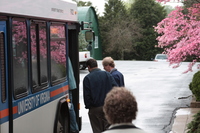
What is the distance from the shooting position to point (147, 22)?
69500 mm

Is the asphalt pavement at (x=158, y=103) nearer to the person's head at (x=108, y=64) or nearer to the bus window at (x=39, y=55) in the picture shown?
the person's head at (x=108, y=64)

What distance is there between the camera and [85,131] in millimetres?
12305

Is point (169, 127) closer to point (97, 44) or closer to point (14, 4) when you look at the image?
point (14, 4)

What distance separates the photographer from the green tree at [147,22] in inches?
2704

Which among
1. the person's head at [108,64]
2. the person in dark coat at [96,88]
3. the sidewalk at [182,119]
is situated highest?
the person's head at [108,64]

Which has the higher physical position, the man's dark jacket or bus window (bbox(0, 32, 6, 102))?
bus window (bbox(0, 32, 6, 102))

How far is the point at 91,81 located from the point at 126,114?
15.4 feet

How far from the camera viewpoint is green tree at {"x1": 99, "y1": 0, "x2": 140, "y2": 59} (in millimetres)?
67562

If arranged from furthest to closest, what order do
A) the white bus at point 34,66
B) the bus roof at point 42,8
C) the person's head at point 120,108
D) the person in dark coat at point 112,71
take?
the person in dark coat at point 112,71 < the bus roof at point 42,8 < the white bus at point 34,66 < the person's head at point 120,108

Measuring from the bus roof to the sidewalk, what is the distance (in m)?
3.95

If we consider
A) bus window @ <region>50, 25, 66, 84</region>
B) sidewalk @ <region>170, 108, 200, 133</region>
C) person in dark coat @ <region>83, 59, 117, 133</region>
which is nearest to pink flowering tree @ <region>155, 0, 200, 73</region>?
sidewalk @ <region>170, 108, 200, 133</region>

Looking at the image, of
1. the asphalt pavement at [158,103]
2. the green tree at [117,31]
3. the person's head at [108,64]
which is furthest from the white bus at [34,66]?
the green tree at [117,31]

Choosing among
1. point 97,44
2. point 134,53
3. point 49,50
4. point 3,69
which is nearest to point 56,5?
point 49,50

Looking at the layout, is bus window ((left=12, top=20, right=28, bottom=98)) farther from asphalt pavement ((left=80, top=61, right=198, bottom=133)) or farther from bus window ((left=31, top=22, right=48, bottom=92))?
asphalt pavement ((left=80, top=61, right=198, bottom=133))
